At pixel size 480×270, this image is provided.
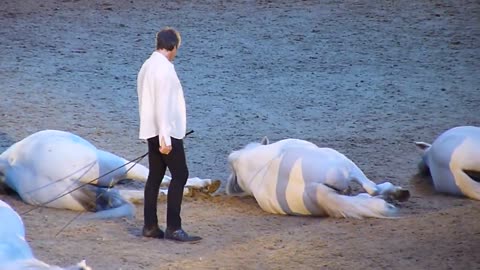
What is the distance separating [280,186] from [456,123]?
8.88 feet

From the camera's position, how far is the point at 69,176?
7.05 meters

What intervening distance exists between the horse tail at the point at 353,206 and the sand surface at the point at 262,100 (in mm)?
85

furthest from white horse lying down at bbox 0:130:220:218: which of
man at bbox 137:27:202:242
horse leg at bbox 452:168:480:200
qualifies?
horse leg at bbox 452:168:480:200

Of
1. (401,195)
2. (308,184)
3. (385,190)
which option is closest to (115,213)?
(308,184)

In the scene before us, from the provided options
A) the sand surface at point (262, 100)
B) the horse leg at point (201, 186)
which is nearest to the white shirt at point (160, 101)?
the sand surface at point (262, 100)

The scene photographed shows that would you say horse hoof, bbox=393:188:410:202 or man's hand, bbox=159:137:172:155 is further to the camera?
Answer: horse hoof, bbox=393:188:410:202

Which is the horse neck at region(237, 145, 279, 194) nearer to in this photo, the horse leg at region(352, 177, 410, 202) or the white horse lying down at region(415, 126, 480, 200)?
the horse leg at region(352, 177, 410, 202)

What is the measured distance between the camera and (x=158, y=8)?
13641 millimetres

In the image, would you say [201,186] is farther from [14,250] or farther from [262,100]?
[14,250]

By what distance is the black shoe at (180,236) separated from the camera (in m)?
6.33

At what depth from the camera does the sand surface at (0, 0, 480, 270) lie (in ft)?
20.1

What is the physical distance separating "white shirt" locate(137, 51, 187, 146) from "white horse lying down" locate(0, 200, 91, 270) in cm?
170

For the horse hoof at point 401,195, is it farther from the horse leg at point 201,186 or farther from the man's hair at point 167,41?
the man's hair at point 167,41

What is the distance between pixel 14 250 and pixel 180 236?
2369mm
